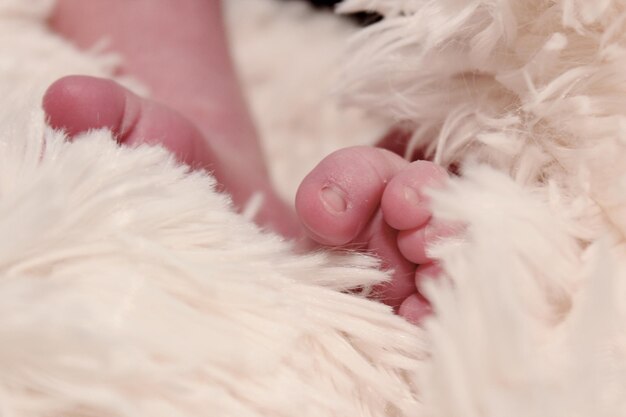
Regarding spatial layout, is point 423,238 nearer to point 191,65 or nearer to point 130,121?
point 130,121

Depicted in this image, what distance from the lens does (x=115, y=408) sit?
0.89 feet

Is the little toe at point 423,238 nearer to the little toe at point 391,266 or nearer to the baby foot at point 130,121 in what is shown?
the little toe at point 391,266

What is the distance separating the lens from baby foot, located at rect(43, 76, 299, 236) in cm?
39

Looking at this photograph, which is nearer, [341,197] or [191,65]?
[341,197]

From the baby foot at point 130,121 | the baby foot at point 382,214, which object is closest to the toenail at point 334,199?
the baby foot at point 382,214

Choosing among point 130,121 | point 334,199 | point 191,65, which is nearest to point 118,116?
point 130,121

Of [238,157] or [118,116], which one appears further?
[238,157]

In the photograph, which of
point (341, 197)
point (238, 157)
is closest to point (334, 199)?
point (341, 197)

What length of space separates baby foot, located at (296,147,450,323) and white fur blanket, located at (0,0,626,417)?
1 centimetres

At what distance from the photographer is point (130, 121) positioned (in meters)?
0.42

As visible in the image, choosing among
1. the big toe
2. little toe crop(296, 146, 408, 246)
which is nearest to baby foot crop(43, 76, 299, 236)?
the big toe

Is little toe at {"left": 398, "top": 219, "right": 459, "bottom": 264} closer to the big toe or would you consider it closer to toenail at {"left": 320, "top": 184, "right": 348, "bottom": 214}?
toenail at {"left": 320, "top": 184, "right": 348, "bottom": 214}

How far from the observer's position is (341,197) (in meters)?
0.35

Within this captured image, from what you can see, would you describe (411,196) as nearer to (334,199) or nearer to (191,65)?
(334,199)
